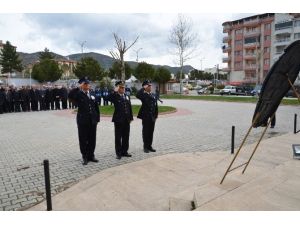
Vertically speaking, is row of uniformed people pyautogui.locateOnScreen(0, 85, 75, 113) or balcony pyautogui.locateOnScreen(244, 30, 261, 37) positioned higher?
balcony pyautogui.locateOnScreen(244, 30, 261, 37)

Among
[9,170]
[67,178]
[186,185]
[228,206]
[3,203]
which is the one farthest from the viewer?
[9,170]

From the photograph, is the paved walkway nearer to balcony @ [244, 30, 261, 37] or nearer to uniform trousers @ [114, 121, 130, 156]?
uniform trousers @ [114, 121, 130, 156]

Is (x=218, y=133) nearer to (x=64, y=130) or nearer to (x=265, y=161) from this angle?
(x=265, y=161)

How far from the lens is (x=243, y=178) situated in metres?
5.64

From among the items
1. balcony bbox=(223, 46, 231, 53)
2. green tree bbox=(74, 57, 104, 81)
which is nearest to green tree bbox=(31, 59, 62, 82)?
green tree bbox=(74, 57, 104, 81)

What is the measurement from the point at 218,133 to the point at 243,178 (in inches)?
224

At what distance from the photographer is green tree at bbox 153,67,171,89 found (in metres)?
47.2

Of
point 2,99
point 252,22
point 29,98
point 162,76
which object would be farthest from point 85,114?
point 252,22

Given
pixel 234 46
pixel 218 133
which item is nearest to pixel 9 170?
pixel 218 133

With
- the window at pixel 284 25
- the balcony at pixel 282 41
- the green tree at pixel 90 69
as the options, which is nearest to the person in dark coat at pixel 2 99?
the green tree at pixel 90 69

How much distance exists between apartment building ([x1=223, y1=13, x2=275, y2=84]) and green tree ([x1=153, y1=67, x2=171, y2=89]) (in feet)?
96.3

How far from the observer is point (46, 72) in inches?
2297

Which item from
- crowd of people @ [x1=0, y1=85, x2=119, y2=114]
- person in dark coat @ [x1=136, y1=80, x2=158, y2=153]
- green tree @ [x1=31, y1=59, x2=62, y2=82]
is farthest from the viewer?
green tree @ [x1=31, y1=59, x2=62, y2=82]

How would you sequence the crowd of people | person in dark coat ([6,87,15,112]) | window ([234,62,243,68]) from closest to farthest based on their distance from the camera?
1. person in dark coat ([6,87,15,112])
2. the crowd of people
3. window ([234,62,243,68])
